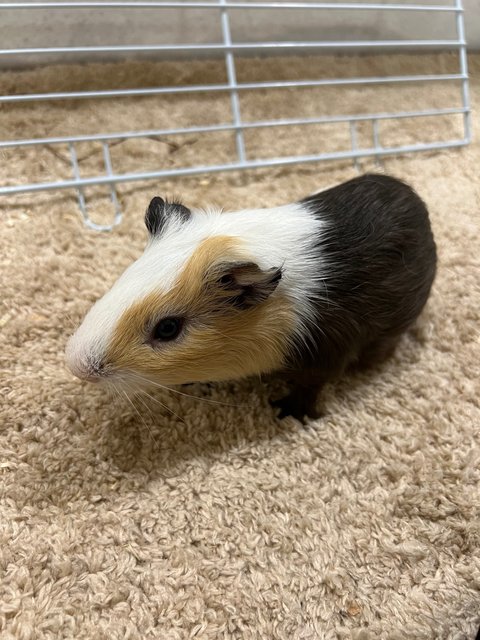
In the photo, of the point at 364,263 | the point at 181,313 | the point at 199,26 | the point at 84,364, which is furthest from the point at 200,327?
the point at 199,26

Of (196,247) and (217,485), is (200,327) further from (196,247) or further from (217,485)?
(217,485)

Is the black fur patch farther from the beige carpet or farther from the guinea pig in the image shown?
the beige carpet

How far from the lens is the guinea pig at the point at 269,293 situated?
1.23 metres

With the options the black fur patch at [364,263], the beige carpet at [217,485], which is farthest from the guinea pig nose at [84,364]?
the black fur patch at [364,263]

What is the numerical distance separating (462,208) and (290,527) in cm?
155

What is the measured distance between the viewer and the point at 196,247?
4.19ft

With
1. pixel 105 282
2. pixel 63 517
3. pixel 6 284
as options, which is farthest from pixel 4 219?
pixel 63 517

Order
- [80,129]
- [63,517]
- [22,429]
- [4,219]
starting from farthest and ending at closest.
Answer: [80,129] < [4,219] < [22,429] < [63,517]

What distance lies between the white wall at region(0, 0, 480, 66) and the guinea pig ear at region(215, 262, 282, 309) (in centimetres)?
159

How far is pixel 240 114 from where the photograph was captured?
91.4 inches

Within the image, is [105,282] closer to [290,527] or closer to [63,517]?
[63,517]

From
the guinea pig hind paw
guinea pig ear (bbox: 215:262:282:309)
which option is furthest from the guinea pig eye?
the guinea pig hind paw

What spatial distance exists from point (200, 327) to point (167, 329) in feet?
0.28

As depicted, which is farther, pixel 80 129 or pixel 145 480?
pixel 80 129
